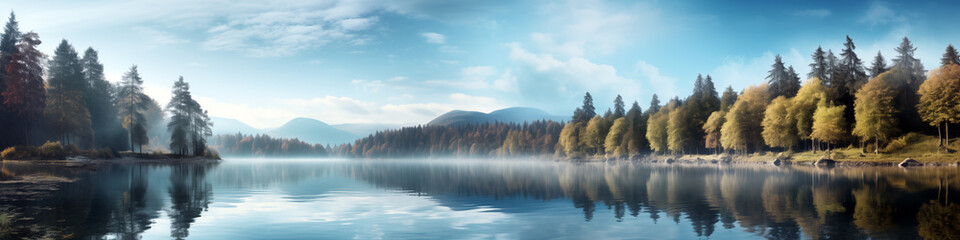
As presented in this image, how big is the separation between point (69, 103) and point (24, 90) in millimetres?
6707

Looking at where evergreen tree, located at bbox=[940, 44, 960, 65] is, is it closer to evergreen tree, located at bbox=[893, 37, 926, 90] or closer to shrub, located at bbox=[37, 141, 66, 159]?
evergreen tree, located at bbox=[893, 37, 926, 90]

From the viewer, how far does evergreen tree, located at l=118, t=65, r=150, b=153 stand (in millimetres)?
92062

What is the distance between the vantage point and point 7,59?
79.9 metres

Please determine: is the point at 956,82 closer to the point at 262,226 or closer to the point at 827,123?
the point at 827,123

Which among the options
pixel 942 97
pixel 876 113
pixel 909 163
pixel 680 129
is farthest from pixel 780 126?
pixel 680 129

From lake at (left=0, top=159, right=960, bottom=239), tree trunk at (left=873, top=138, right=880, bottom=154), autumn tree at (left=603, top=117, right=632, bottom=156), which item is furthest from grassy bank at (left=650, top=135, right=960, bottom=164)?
lake at (left=0, top=159, right=960, bottom=239)

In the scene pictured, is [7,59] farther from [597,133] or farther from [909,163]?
[909,163]

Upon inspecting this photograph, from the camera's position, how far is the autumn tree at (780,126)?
274ft

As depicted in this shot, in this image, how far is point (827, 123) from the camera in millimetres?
74812

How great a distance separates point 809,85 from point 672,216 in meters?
79.8

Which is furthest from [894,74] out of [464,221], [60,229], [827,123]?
[60,229]

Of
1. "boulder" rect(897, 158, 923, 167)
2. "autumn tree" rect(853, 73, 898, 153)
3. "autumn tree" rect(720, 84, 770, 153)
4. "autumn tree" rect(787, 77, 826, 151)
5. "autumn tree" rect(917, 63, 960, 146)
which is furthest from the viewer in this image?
"autumn tree" rect(720, 84, 770, 153)

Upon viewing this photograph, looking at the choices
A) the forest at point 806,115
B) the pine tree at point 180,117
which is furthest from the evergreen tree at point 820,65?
the pine tree at point 180,117

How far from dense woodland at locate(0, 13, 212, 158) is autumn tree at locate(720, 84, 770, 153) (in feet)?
312
